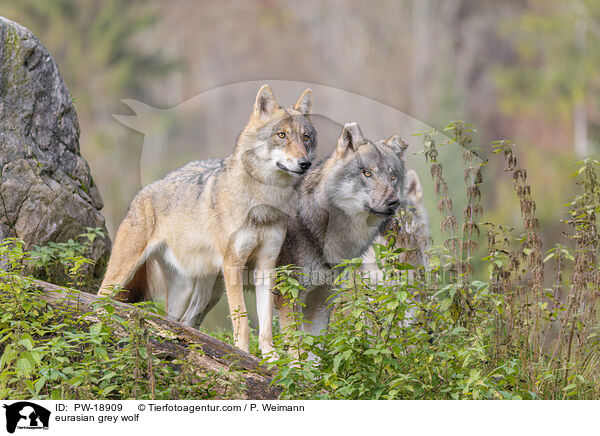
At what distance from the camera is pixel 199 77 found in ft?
88.5

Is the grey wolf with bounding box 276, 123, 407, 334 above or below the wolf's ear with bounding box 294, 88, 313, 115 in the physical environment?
below

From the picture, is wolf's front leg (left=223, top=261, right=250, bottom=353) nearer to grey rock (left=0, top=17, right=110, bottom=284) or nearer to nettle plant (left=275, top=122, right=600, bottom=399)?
nettle plant (left=275, top=122, right=600, bottom=399)

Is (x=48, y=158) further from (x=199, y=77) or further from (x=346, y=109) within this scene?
(x=199, y=77)

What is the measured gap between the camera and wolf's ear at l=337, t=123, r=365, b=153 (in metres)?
5.66

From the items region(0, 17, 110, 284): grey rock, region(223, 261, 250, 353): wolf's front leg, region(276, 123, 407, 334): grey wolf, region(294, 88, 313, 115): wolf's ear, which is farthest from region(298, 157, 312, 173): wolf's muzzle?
region(0, 17, 110, 284): grey rock

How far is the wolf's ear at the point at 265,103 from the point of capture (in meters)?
5.67

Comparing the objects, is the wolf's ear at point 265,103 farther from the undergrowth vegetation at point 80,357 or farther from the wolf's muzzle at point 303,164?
the undergrowth vegetation at point 80,357

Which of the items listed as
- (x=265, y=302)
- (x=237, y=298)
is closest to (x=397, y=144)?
(x=265, y=302)

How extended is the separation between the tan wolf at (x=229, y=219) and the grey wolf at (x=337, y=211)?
8.3 inches

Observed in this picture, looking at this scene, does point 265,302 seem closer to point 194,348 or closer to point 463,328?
point 194,348

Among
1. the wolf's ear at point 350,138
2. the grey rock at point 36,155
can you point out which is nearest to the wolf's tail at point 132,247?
the grey rock at point 36,155

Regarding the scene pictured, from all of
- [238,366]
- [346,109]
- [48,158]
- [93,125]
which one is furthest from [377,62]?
[238,366]

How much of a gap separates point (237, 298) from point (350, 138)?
1564 millimetres
